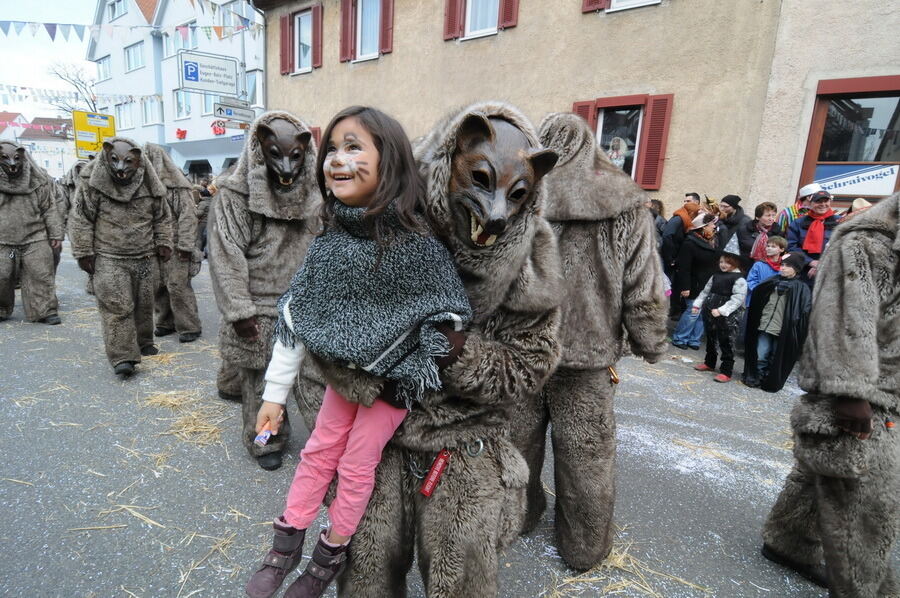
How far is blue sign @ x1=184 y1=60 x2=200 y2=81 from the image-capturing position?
1206cm

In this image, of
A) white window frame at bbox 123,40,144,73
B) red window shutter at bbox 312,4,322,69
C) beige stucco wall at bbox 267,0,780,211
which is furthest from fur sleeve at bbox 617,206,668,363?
white window frame at bbox 123,40,144,73

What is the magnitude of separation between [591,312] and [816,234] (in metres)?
5.65

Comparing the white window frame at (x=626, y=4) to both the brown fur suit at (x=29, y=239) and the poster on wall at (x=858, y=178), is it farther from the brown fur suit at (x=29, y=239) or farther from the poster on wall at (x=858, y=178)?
the brown fur suit at (x=29, y=239)

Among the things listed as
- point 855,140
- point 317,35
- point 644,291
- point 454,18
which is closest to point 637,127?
point 855,140

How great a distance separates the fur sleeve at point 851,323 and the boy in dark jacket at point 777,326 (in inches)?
156

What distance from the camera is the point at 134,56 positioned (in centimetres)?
2706

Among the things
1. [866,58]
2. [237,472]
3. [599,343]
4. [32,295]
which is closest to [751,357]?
[599,343]

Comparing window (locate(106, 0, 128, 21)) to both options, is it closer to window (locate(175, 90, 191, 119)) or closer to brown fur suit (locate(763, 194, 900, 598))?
window (locate(175, 90, 191, 119))

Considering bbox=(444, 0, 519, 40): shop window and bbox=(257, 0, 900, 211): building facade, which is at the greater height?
bbox=(444, 0, 519, 40): shop window

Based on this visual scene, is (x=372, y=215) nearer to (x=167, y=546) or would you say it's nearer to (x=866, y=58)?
(x=167, y=546)

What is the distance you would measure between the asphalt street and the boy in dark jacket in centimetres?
54

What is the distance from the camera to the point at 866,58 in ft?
24.2

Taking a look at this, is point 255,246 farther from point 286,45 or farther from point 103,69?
point 103,69

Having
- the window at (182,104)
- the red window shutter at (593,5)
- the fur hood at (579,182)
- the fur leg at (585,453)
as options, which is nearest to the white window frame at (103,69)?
→ the window at (182,104)
